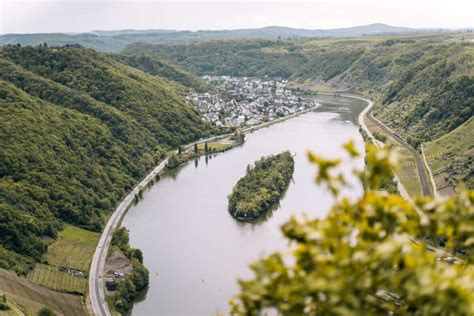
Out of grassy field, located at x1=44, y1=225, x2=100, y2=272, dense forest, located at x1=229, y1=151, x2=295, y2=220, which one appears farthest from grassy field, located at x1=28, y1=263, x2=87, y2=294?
dense forest, located at x1=229, y1=151, x2=295, y2=220

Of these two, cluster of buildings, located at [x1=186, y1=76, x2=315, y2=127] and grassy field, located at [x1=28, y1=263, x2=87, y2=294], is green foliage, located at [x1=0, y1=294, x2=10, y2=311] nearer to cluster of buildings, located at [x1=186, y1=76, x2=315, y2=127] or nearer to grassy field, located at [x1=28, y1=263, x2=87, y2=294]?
grassy field, located at [x1=28, y1=263, x2=87, y2=294]

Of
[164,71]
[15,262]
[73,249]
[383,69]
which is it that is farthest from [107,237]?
[383,69]

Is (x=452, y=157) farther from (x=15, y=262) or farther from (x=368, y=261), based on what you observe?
(x=368, y=261)

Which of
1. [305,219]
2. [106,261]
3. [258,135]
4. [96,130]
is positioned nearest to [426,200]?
[305,219]

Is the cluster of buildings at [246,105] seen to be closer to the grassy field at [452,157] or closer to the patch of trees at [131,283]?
the grassy field at [452,157]

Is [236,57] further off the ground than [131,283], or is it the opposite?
[236,57]

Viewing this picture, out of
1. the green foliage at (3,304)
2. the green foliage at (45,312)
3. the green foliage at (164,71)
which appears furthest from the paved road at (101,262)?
the green foliage at (164,71)

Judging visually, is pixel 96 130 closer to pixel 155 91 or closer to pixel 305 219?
pixel 155 91

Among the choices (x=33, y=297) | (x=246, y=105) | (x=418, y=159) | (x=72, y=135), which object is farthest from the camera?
(x=246, y=105)
